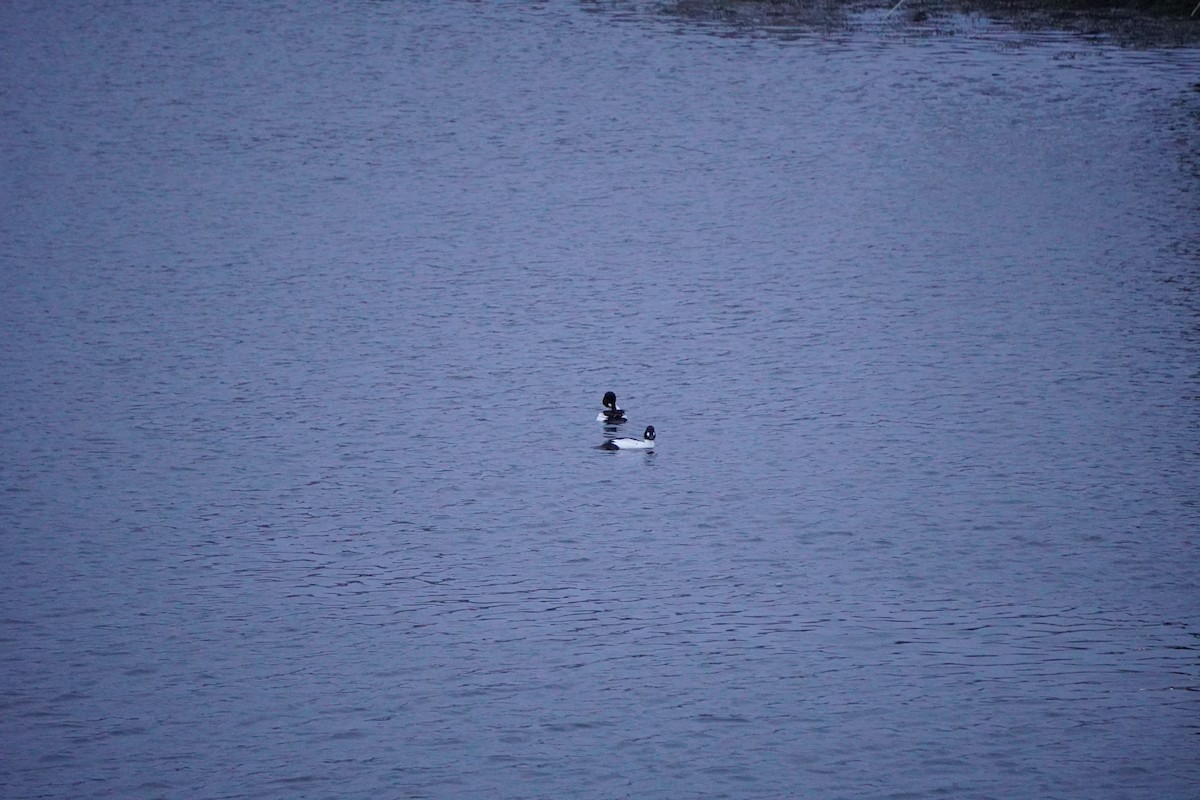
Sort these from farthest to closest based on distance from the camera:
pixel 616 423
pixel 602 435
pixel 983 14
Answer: pixel 983 14
pixel 616 423
pixel 602 435

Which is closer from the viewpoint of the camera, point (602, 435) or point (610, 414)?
point (602, 435)

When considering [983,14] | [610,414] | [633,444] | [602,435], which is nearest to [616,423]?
[610,414]

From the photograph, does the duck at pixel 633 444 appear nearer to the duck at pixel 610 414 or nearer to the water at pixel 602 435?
the water at pixel 602 435

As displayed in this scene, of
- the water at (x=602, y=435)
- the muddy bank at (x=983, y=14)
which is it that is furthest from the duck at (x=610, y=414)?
the muddy bank at (x=983, y=14)

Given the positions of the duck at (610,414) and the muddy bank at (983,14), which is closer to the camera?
the duck at (610,414)

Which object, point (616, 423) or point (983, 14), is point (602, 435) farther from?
point (983, 14)

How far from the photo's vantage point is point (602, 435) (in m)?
25.1

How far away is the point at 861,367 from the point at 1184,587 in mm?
10132

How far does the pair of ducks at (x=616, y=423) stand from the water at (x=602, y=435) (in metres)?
0.27

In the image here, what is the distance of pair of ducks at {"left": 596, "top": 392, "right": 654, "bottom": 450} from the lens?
80.4 ft

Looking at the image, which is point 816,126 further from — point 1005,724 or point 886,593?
point 1005,724

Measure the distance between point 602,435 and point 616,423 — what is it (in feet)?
1.30

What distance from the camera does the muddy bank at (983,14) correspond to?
5406 centimetres

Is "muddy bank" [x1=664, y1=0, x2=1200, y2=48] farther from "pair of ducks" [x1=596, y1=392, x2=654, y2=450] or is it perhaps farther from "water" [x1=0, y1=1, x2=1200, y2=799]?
"pair of ducks" [x1=596, y1=392, x2=654, y2=450]
